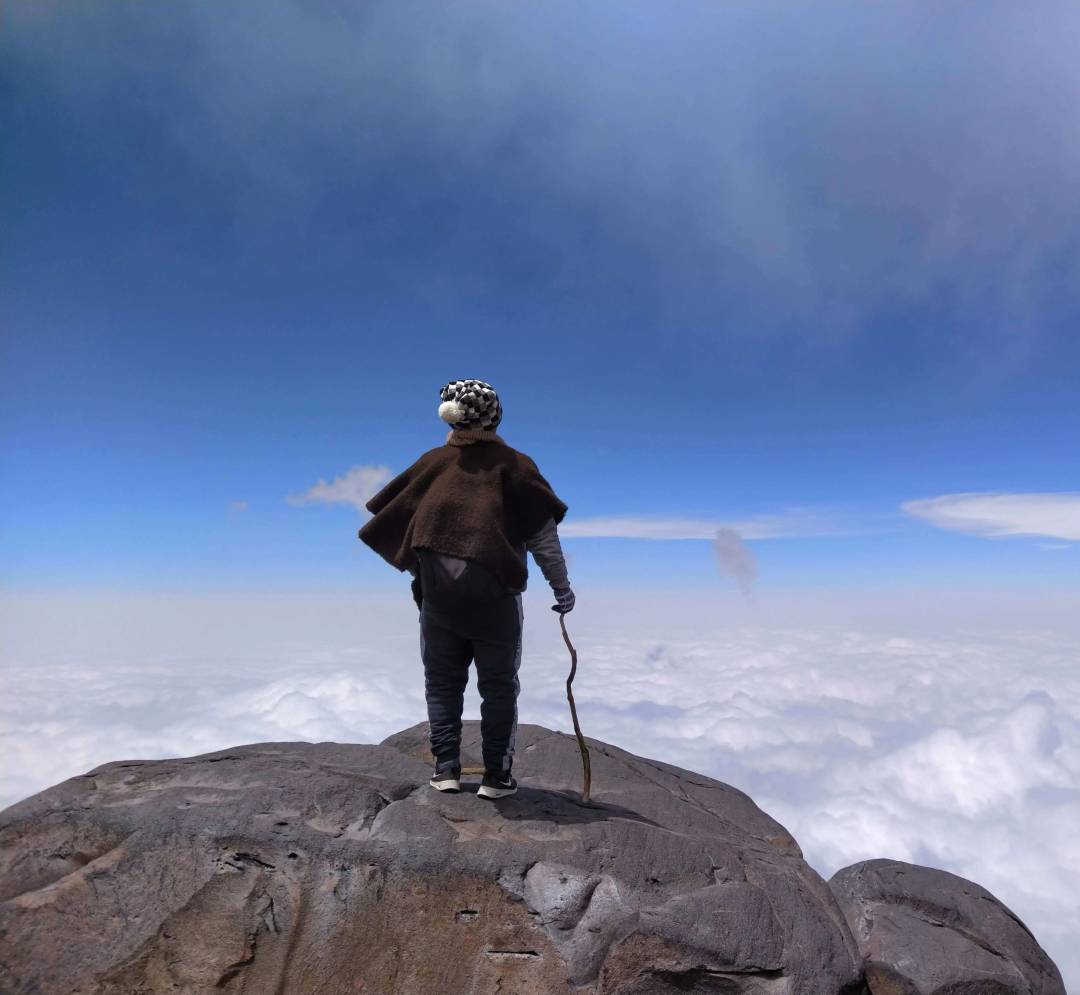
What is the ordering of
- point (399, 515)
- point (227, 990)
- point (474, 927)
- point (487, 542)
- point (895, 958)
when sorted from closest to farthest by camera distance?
1. point (227, 990)
2. point (474, 927)
3. point (895, 958)
4. point (487, 542)
5. point (399, 515)

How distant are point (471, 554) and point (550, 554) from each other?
0.81m

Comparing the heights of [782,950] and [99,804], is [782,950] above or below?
below

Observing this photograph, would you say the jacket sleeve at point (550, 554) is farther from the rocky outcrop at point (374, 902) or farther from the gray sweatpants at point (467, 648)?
the rocky outcrop at point (374, 902)

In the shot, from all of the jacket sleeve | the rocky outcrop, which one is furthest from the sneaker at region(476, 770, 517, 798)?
the jacket sleeve

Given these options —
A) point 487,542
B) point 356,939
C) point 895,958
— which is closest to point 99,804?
point 356,939

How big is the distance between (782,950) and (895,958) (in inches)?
48.8

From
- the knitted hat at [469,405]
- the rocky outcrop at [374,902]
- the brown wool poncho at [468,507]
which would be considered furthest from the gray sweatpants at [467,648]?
the knitted hat at [469,405]

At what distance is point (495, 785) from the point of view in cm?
651

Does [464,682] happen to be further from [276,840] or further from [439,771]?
[276,840]

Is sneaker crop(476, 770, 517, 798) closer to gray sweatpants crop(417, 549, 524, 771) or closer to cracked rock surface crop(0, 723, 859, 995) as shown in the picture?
gray sweatpants crop(417, 549, 524, 771)

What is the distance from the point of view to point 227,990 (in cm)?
485

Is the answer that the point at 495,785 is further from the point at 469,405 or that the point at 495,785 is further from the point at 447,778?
the point at 469,405

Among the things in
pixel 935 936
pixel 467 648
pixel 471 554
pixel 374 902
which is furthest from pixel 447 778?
pixel 935 936

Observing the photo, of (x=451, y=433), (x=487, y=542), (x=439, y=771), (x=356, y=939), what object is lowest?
(x=356, y=939)
